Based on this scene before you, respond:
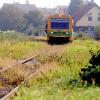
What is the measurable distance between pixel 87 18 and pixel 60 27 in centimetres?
5332

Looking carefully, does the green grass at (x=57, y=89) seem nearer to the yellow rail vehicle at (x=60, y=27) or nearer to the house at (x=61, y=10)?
the yellow rail vehicle at (x=60, y=27)

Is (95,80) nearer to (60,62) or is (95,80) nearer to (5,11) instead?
(60,62)

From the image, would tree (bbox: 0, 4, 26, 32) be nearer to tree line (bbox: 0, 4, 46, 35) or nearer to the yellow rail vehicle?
tree line (bbox: 0, 4, 46, 35)

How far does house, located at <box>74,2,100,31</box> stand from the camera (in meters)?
90.3

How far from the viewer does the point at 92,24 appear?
9225 centimetres

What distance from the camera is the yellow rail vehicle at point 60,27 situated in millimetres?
38344

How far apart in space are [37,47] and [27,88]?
1957 cm

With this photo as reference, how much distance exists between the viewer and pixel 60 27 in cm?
3856

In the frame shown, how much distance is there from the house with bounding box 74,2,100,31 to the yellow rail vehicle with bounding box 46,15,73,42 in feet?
166

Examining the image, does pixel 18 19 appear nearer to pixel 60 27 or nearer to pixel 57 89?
pixel 60 27

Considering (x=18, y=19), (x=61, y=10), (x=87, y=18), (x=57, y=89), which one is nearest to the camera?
(x=57, y=89)

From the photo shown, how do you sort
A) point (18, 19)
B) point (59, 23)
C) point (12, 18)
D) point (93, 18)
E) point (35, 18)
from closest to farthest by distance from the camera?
point (59, 23) → point (18, 19) → point (12, 18) → point (35, 18) → point (93, 18)

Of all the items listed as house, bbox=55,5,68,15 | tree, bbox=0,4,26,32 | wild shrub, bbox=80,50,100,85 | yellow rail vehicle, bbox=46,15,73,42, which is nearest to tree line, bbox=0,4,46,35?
tree, bbox=0,4,26,32

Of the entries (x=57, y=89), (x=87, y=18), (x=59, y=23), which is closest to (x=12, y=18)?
(x=87, y=18)
